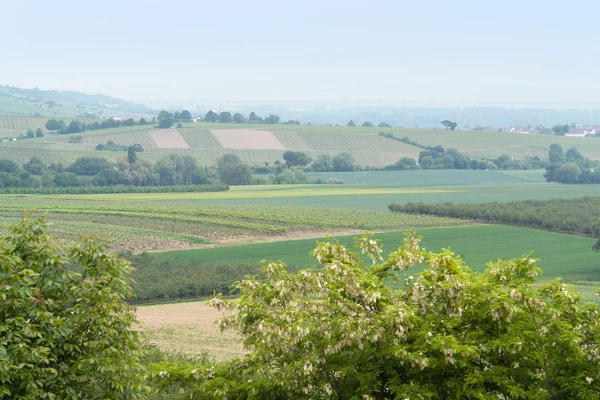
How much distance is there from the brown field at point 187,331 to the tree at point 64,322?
1970 cm

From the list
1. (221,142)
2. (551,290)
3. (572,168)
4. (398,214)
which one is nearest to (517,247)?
(398,214)

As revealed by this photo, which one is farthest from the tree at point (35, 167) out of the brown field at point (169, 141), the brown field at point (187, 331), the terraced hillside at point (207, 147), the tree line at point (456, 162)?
the brown field at point (187, 331)

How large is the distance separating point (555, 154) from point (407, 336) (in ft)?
598

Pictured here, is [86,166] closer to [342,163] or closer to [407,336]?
[342,163]

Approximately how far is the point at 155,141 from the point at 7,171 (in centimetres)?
5309

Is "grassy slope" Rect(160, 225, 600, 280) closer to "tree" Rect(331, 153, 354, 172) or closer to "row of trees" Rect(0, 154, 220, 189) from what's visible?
"row of trees" Rect(0, 154, 220, 189)

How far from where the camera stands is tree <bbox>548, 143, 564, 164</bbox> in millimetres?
187625

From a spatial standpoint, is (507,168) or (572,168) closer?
(572,168)

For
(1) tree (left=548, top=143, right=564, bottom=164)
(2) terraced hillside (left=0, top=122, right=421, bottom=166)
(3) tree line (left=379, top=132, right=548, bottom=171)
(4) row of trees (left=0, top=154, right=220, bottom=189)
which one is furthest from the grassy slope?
(1) tree (left=548, top=143, right=564, bottom=164)

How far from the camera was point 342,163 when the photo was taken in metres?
172

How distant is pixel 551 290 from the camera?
680 inches

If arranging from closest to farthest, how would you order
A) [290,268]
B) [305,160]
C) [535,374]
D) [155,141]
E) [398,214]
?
[535,374] < [290,268] < [398,214] < [305,160] < [155,141]

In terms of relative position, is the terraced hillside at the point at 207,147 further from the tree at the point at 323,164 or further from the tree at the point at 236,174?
the tree at the point at 236,174

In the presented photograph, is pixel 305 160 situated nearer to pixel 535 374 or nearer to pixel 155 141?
pixel 155 141
